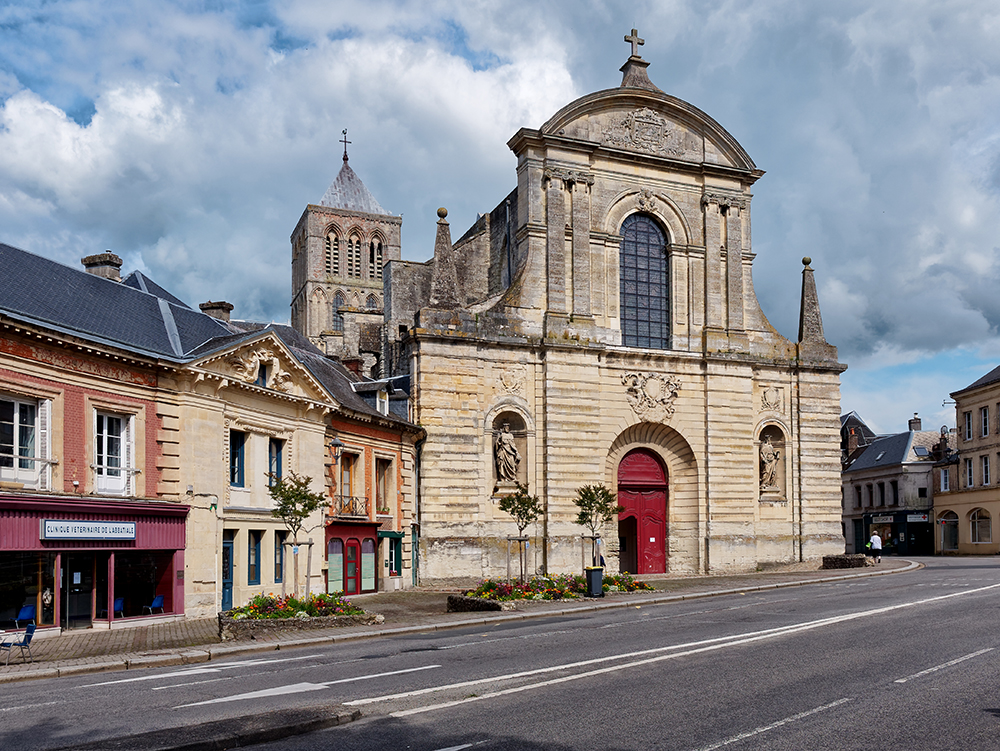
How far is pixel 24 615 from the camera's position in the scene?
63.2ft

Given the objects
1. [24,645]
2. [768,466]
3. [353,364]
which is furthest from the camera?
[353,364]

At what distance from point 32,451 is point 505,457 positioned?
18.9 meters

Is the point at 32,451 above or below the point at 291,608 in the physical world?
above

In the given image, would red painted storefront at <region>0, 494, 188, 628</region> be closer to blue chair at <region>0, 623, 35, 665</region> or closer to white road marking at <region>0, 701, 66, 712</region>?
blue chair at <region>0, 623, 35, 665</region>

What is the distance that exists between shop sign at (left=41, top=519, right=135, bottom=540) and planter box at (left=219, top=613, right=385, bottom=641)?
308cm

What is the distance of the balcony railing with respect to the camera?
100 feet

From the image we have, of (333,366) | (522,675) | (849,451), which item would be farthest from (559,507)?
(849,451)

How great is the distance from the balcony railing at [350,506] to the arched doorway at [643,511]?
37.9 feet

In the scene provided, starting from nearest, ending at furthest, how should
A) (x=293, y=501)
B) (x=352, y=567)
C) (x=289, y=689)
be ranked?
(x=289, y=689)
(x=293, y=501)
(x=352, y=567)

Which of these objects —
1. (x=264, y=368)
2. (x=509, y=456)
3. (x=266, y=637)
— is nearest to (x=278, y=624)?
(x=266, y=637)

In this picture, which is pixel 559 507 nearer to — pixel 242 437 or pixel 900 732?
pixel 242 437

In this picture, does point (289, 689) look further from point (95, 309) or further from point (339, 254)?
point (339, 254)

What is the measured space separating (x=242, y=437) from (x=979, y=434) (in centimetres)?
4630

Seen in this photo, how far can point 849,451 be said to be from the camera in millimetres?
80250
